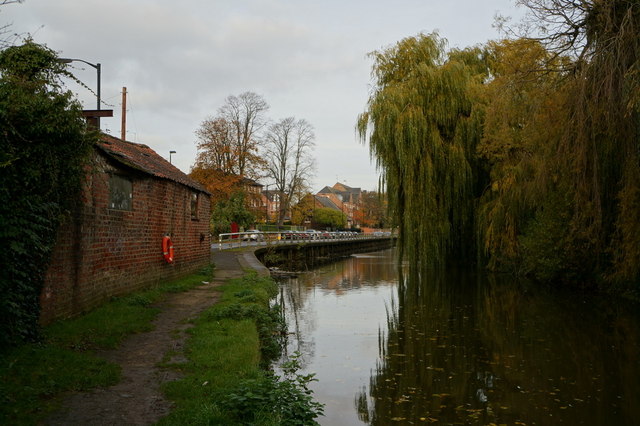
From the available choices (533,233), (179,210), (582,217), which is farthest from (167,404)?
(533,233)

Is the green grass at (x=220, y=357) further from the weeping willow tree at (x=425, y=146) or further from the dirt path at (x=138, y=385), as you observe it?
the weeping willow tree at (x=425, y=146)

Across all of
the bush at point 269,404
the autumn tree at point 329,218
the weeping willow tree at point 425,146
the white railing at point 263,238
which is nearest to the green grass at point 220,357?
the bush at point 269,404

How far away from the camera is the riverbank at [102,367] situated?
4.75 metres

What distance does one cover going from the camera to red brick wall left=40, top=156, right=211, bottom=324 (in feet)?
25.8

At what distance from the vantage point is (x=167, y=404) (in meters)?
5.08

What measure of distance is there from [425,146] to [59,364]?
16885 mm

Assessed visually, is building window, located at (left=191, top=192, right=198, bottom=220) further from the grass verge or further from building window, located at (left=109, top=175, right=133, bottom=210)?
the grass verge

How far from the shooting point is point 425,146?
20.7 m

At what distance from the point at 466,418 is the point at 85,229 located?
648 cm

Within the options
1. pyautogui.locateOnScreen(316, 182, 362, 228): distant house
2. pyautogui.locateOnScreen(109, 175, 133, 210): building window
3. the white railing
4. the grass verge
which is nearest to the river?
the grass verge

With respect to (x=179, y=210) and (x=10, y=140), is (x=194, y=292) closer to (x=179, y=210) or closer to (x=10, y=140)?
(x=179, y=210)

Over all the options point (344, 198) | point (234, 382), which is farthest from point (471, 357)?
point (344, 198)

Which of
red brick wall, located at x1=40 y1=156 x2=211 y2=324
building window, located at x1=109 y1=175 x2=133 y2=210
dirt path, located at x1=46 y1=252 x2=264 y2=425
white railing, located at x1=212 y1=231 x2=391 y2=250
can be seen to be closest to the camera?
dirt path, located at x1=46 y1=252 x2=264 y2=425

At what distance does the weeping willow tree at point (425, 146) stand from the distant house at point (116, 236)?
8291mm
